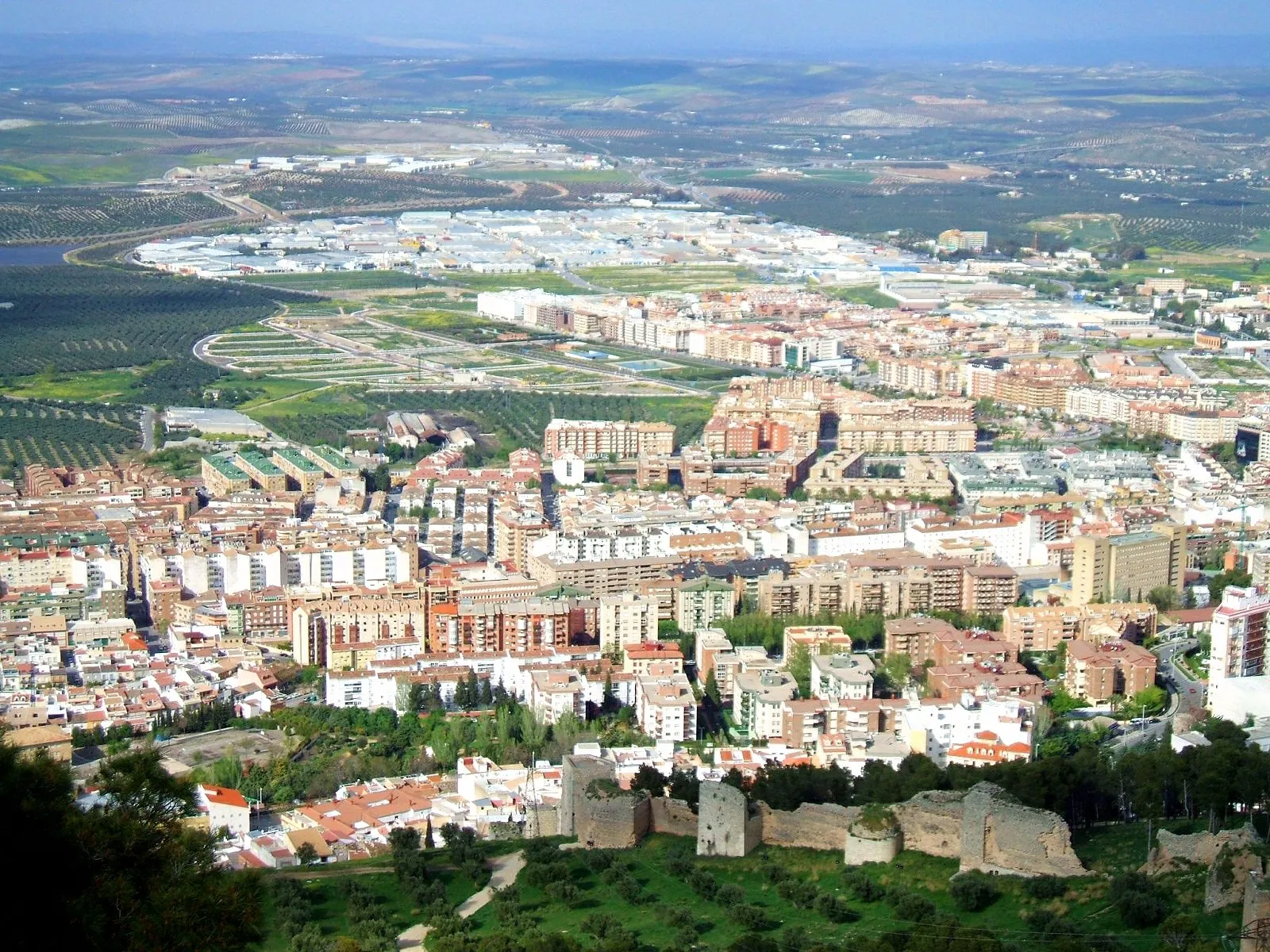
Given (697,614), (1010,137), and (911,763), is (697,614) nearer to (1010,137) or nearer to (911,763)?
(911,763)

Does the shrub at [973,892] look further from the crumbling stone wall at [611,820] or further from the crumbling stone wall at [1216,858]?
the crumbling stone wall at [611,820]

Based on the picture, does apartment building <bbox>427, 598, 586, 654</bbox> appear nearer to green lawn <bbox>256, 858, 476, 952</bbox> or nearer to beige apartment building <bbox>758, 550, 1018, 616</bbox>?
beige apartment building <bbox>758, 550, 1018, 616</bbox>

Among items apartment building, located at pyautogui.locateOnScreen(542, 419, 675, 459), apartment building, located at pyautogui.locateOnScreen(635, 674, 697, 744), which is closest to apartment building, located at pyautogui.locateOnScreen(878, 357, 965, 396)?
apartment building, located at pyautogui.locateOnScreen(542, 419, 675, 459)

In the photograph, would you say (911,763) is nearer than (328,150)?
Yes

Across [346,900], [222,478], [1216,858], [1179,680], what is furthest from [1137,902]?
[222,478]

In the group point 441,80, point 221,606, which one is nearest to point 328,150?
point 441,80

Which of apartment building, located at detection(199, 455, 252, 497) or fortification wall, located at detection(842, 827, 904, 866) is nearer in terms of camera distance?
fortification wall, located at detection(842, 827, 904, 866)

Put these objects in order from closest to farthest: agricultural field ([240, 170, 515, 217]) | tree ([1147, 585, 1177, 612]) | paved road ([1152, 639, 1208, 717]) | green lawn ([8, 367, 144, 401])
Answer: paved road ([1152, 639, 1208, 717]), tree ([1147, 585, 1177, 612]), green lawn ([8, 367, 144, 401]), agricultural field ([240, 170, 515, 217])
